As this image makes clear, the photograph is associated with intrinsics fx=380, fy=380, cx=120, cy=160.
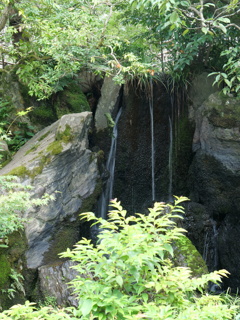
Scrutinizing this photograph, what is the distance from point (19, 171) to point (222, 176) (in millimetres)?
4335

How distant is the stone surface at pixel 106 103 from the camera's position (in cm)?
931

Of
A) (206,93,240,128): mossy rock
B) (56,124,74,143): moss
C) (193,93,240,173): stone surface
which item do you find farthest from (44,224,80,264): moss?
(206,93,240,128): mossy rock

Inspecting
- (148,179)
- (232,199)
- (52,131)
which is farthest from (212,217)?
(52,131)

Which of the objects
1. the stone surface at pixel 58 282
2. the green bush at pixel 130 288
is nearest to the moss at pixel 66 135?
the stone surface at pixel 58 282

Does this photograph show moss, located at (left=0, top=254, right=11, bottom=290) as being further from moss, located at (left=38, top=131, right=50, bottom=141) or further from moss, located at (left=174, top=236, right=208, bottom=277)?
moss, located at (left=38, top=131, right=50, bottom=141)

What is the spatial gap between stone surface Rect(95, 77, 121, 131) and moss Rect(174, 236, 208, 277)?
402 cm

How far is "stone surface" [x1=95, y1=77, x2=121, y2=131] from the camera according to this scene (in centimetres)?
931

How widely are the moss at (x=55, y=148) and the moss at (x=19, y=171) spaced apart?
21.2 inches

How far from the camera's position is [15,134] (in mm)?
8969

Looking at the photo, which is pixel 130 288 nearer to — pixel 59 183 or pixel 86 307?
pixel 86 307

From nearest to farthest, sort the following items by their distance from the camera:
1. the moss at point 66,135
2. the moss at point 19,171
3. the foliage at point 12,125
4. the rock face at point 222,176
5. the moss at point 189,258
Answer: the moss at point 189,258 < the moss at point 19,171 < the moss at point 66,135 < the rock face at point 222,176 < the foliage at point 12,125

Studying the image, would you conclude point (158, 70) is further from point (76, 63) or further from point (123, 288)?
point (123, 288)

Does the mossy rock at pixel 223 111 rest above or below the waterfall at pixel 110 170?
above

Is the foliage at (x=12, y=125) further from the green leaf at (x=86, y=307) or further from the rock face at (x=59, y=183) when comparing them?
the green leaf at (x=86, y=307)
